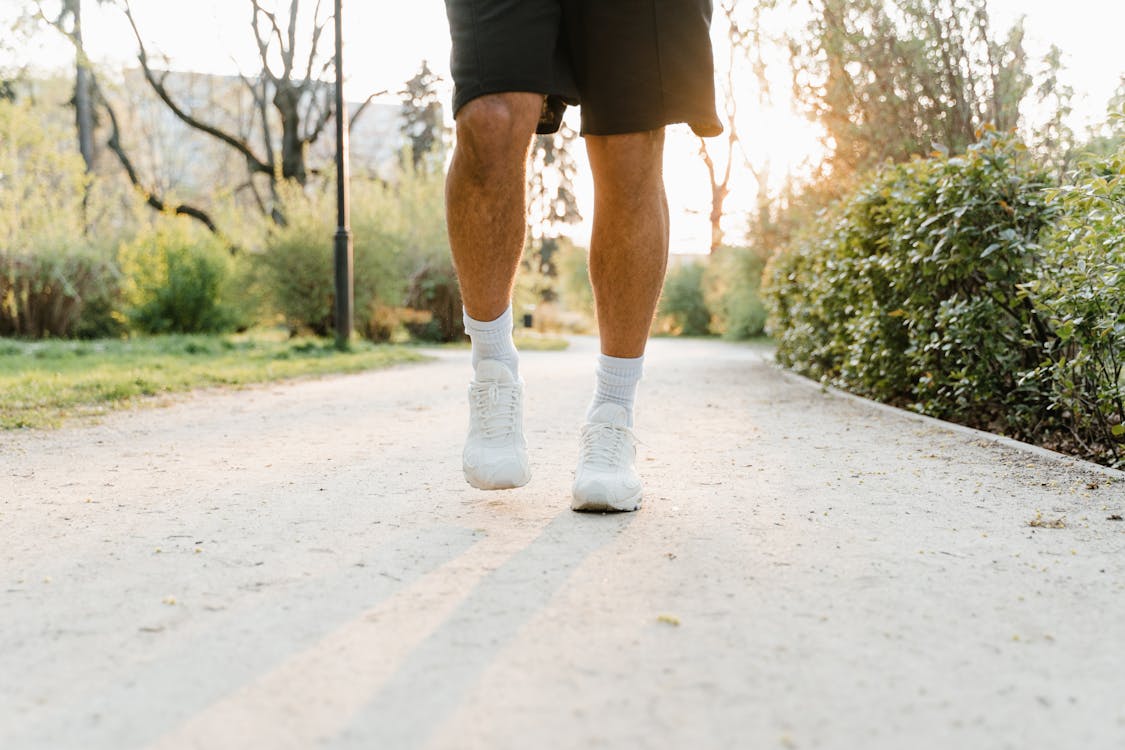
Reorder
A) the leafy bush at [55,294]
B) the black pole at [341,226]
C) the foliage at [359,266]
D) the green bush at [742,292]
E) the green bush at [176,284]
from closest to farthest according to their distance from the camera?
the black pole at [341,226] < the leafy bush at [55,294] < the green bush at [176,284] < the foliage at [359,266] < the green bush at [742,292]

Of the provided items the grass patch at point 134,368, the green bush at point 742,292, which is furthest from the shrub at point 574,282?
the grass patch at point 134,368

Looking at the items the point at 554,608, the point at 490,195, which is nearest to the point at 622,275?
the point at 490,195

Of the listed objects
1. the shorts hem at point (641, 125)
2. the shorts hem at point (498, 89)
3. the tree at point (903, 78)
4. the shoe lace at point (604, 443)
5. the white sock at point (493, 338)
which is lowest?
the shoe lace at point (604, 443)

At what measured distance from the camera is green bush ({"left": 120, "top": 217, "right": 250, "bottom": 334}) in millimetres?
12375

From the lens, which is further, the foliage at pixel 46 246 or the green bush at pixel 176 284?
the green bush at pixel 176 284

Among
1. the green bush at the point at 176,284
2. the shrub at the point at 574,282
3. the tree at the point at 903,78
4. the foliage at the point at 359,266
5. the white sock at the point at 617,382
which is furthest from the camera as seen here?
the shrub at the point at 574,282

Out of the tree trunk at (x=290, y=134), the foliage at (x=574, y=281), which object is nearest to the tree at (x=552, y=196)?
the foliage at (x=574, y=281)

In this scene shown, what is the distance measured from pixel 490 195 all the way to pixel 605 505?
2.44ft

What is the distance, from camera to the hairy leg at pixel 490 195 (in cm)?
213

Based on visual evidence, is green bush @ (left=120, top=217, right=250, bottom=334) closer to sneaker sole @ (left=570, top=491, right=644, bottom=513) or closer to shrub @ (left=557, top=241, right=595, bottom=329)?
sneaker sole @ (left=570, top=491, right=644, bottom=513)

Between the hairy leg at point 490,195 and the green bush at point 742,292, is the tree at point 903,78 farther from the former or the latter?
the green bush at point 742,292

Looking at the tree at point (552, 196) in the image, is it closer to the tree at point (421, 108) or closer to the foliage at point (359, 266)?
the tree at point (421, 108)

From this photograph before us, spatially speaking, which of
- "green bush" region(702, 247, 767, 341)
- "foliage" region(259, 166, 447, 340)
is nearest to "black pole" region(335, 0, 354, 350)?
"foliage" region(259, 166, 447, 340)

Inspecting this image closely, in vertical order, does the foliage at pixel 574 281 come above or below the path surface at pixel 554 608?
above
